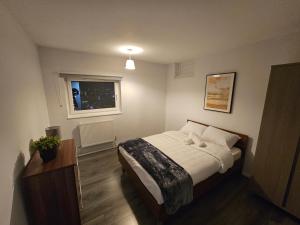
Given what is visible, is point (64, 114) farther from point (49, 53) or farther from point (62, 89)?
point (49, 53)

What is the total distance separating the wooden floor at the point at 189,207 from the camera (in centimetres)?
157

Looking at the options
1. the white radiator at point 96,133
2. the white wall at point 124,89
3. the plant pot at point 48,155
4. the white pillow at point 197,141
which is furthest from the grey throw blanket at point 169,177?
the white wall at point 124,89

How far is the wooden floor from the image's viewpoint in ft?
5.16

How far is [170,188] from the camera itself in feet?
4.69

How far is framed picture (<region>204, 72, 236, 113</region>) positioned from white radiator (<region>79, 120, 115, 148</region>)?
231 cm

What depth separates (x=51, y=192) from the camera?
121 centimetres

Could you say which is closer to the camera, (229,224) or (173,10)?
(173,10)

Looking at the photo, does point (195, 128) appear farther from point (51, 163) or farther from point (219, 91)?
point (51, 163)

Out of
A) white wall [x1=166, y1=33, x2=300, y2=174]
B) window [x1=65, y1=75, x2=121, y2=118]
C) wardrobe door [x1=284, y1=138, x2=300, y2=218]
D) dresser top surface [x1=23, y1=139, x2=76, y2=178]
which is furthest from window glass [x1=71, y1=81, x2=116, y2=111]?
wardrobe door [x1=284, y1=138, x2=300, y2=218]

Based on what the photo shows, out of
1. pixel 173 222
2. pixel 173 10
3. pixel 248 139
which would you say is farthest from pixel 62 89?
pixel 248 139

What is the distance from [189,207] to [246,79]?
7.19ft

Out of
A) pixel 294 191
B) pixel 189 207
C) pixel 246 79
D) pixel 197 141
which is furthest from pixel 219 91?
pixel 189 207

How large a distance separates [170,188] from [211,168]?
74cm

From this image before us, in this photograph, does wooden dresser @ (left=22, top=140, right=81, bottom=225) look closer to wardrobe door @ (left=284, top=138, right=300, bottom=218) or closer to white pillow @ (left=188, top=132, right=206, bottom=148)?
white pillow @ (left=188, top=132, right=206, bottom=148)
